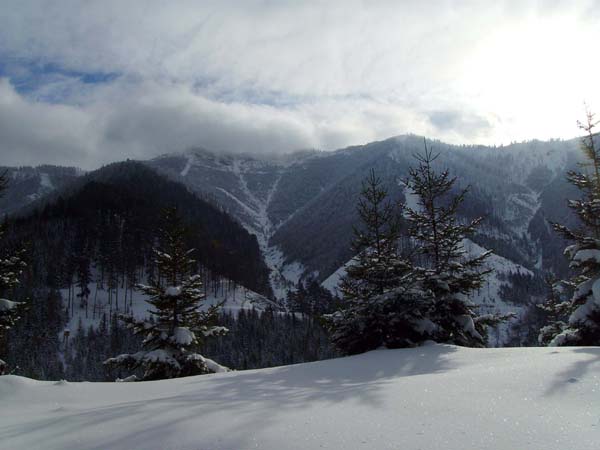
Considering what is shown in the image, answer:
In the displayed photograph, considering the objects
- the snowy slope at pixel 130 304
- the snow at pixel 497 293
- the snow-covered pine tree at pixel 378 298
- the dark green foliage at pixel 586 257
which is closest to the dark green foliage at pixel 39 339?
the snowy slope at pixel 130 304

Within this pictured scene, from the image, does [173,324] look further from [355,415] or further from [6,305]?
[355,415]

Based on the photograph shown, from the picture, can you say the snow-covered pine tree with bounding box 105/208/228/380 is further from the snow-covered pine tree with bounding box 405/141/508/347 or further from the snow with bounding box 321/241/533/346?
the snow with bounding box 321/241/533/346

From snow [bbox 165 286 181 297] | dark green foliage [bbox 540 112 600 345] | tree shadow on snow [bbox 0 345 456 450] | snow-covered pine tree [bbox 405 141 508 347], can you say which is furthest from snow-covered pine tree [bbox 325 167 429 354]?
snow [bbox 165 286 181 297]

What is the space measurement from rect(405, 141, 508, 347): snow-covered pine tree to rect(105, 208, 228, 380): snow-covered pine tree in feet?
30.4

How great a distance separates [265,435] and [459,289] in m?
13.5

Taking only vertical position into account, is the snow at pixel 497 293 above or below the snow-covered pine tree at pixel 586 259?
below

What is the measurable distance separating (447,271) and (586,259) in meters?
4.93

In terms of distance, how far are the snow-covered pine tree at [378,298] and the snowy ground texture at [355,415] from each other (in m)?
6.14

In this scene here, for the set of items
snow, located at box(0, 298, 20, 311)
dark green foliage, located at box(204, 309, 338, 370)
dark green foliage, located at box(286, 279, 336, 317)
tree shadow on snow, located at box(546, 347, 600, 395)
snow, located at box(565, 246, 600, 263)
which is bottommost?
dark green foliage, located at box(204, 309, 338, 370)

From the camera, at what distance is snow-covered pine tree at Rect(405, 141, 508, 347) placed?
15.6m

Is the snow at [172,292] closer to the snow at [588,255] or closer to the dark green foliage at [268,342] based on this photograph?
the snow at [588,255]

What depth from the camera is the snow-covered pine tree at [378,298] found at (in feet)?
48.0

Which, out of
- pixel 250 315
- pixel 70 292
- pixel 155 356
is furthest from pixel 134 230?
pixel 155 356

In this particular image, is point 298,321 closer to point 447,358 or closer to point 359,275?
point 359,275
